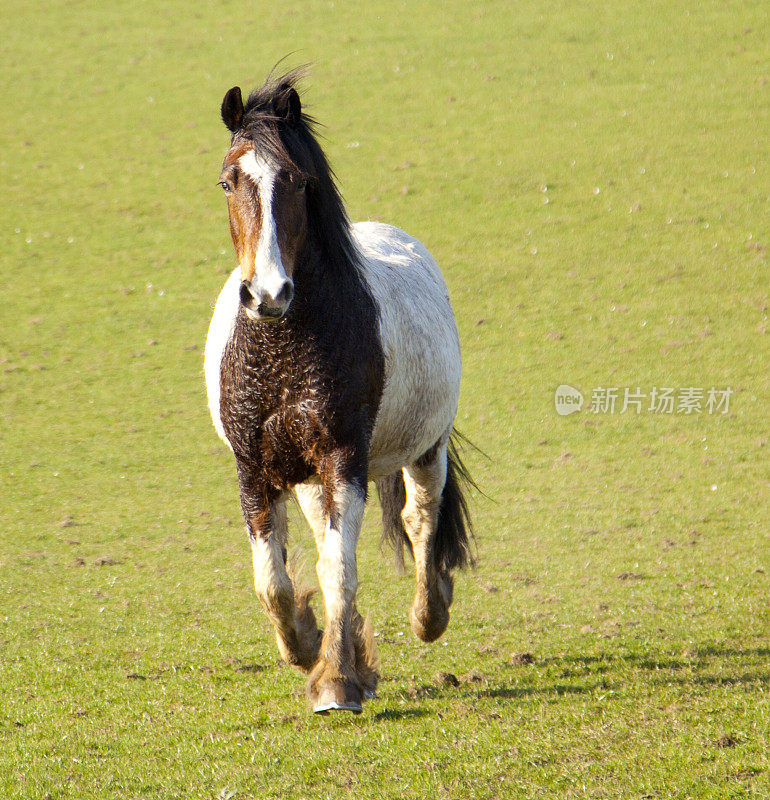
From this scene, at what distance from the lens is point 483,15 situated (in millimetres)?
25812

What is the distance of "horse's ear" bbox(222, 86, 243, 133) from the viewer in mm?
4656

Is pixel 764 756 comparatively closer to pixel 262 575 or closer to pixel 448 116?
pixel 262 575

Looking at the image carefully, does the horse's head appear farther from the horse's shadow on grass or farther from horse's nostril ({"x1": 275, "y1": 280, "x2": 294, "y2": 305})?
the horse's shadow on grass

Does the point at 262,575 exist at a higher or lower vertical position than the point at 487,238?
lower

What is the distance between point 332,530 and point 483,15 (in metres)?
23.8

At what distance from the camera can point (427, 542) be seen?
697 centimetres

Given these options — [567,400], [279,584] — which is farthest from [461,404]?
[279,584]

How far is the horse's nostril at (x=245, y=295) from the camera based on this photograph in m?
4.22

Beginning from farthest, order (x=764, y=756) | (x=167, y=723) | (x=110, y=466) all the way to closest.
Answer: (x=110, y=466)
(x=167, y=723)
(x=764, y=756)

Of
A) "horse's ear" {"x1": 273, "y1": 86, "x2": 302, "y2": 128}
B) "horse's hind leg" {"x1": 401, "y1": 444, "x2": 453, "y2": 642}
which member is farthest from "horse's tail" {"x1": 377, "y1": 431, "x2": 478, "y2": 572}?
"horse's ear" {"x1": 273, "y1": 86, "x2": 302, "y2": 128}

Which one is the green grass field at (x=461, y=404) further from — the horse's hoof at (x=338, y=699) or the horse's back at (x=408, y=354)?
the horse's back at (x=408, y=354)

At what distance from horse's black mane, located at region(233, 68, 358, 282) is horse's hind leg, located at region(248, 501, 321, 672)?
1.45m

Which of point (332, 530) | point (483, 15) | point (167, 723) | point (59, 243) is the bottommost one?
point (167, 723)

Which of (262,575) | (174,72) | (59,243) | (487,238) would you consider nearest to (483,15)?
(174,72)
